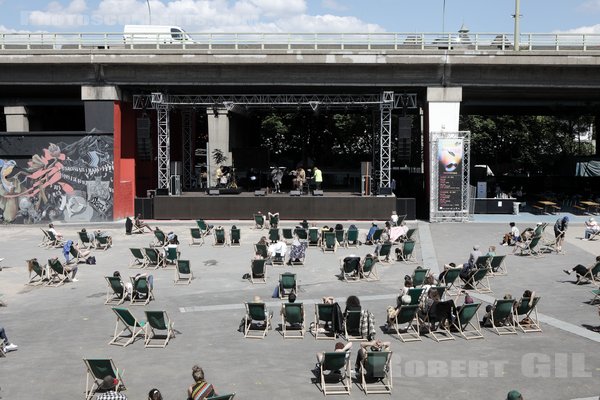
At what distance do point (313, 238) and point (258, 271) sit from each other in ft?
18.4

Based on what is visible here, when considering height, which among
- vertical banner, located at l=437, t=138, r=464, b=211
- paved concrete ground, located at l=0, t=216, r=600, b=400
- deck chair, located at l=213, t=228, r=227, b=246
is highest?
vertical banner, located at l=437, t=138, r=464, b=211

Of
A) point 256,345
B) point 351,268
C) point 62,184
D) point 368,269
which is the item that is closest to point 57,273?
point 351,268

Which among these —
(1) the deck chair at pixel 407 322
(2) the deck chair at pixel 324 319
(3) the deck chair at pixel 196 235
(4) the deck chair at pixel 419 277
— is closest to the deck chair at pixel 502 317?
(1) the deck chair at pixel 407 322

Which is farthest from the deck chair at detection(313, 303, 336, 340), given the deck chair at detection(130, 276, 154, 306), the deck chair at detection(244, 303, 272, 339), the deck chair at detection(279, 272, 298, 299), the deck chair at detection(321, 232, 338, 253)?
the deck chair at detection(321, 232, 338, 253)

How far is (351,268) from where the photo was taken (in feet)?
59.2

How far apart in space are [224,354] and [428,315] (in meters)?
4.01

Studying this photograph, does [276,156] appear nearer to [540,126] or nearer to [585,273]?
[540,126]

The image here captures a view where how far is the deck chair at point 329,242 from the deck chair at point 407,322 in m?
9.03

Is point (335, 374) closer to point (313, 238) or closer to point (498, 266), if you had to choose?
point (498, 266)

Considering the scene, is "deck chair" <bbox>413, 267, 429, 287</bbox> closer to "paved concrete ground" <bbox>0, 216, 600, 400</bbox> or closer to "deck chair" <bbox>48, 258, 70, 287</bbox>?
"paved concrete ground" <bbox>0, 216, 600, 400</bbox>

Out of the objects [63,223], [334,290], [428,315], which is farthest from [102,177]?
[428,315]

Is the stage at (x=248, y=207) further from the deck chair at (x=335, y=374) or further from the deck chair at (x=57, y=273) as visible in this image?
the deck chair at (x=335, y=374)

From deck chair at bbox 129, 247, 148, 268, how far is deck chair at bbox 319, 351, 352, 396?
10.4 m

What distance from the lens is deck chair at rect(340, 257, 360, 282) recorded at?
58.7ft
